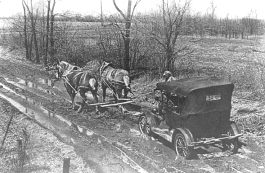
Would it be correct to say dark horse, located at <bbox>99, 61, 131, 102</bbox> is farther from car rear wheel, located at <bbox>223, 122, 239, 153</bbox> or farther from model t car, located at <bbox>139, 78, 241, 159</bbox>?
car rear wheel, located at <bbox>223, 122, 239, 153</bbox>

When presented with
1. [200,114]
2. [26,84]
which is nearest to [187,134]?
[200,114]

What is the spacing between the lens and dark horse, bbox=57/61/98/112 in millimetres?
15227

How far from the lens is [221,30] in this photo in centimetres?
6125

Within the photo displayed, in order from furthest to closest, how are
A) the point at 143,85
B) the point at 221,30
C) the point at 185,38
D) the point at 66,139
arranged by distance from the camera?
1. the point at 221,30
2. the point at 185,38
3. the point at 143,85
4. the point at 66,139

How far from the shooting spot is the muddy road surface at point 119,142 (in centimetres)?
929

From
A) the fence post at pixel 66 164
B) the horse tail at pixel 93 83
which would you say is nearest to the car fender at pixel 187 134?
the fence post at pixel 66 164

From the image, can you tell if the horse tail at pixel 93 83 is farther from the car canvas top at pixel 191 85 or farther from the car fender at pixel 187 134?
the car fender at pixel 187 134

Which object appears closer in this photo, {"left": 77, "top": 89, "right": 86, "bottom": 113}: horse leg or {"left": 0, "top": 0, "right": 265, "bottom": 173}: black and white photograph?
{"left": 0, "top": 0, "right": 265, "bottom": 173}: black and white photograph

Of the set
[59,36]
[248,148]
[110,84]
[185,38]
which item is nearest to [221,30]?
[59,36]

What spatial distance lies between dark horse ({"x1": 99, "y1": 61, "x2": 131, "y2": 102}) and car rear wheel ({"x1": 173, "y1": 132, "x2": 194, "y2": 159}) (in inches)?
208

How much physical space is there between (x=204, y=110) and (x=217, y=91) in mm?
631

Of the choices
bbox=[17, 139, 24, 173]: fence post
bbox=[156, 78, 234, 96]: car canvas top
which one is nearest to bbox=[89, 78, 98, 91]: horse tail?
bbox=[156, 78, 234, 96]: car canvas top

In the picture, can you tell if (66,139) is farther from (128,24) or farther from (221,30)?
(221,30)

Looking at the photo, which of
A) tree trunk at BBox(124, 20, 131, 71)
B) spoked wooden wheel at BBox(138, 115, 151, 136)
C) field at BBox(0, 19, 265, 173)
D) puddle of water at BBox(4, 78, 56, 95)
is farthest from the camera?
tree trunk at BBox(124, 20, 131, 71)
